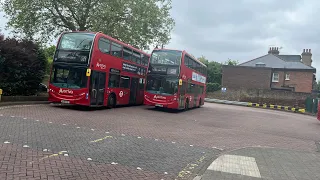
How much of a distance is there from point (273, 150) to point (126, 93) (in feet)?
38.0

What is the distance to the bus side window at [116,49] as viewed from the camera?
1614 cm

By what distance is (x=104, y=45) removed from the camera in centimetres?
1523

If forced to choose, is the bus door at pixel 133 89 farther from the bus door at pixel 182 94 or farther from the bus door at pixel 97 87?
the bus door at pixel 97 87

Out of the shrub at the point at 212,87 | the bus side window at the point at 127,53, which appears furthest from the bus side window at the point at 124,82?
the shrub at the point at 212,87

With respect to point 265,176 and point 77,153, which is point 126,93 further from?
point 265,176

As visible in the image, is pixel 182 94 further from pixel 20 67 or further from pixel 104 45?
pixel 20 67

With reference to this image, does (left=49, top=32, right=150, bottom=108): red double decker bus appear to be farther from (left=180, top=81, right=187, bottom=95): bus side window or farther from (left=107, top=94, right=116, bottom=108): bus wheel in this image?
(left=180, top=81, right=187, bottom=95): bus side window

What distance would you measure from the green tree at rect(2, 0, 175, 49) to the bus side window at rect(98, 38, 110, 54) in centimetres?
528

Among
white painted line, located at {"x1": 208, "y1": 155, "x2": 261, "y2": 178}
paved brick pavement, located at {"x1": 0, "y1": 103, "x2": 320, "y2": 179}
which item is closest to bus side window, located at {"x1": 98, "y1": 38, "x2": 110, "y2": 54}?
paved brick pavement, located at {"x1": 0, "y1": 103, "x2": 320, "y2": 179}

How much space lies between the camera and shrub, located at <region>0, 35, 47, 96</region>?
1405 centimetres

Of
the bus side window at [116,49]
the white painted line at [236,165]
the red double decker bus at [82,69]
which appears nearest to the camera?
the white painted line at [236,165]

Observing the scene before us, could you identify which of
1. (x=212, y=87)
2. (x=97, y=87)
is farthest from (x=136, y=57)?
(x=212, y=87)

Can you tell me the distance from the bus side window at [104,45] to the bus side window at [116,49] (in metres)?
0.47

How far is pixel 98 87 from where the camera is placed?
1518cm
